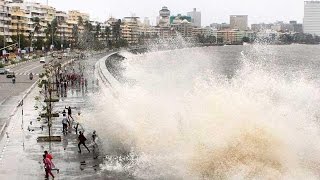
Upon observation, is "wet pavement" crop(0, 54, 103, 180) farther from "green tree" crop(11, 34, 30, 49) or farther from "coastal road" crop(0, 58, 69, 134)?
"green tree" crop(11, 34, 30, 49)

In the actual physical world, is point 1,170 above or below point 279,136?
below

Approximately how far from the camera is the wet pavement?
20.1 meters

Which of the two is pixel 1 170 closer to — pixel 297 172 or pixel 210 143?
pixel 210 143

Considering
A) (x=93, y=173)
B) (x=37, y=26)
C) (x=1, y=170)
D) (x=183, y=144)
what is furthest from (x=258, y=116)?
(x=37, y=26)

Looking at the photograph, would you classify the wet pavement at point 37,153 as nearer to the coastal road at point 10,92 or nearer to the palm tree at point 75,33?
the coastal road at point 10,92

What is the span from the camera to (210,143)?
20.0m

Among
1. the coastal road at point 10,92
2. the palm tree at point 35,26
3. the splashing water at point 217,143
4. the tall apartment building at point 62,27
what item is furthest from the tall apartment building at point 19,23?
the splashing water at point 217,143

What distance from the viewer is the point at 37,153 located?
76.8 feet

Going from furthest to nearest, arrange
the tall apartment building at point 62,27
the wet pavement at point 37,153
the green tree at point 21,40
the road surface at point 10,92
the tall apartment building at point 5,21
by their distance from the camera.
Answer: the tall apartment building at point 62,27
the green tree at point 21,40
the tall apartment building at point 5,21
the road surface at point 10,92
the wet pavement at point 37,153

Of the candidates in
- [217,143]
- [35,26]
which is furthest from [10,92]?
[35,26]

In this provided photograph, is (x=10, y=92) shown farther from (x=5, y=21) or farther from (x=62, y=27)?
(x=62, y=27)

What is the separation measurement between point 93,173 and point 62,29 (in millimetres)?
154010

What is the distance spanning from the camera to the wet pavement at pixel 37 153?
2006cm

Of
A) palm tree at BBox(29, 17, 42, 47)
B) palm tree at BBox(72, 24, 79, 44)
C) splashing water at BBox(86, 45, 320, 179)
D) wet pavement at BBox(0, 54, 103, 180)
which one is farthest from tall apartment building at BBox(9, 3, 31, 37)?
splashing water at BBox(86, 45, 320, 179)
